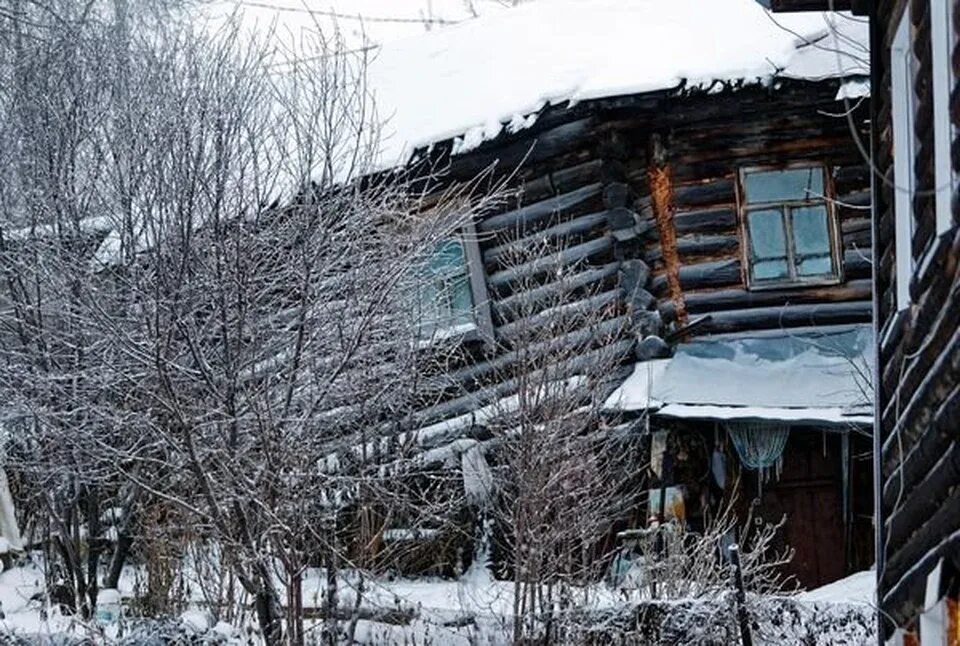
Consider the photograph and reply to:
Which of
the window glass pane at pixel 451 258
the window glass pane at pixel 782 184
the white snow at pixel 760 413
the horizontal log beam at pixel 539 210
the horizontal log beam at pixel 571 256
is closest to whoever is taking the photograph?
the white snow at pixel 760 413

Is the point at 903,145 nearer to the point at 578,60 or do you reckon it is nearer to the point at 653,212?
the point at 653,212

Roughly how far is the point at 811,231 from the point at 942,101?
9.84m

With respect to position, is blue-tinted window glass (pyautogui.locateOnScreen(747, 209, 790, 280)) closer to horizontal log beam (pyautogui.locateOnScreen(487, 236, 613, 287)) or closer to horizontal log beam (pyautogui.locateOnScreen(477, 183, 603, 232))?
horizontal log beam (pyautogui.locateOnScreen(487, 236, 613, 287))

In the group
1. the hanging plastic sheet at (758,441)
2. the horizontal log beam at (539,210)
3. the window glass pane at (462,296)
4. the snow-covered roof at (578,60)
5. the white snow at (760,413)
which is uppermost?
the snow-covered roof at (578,60)

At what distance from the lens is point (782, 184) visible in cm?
1468

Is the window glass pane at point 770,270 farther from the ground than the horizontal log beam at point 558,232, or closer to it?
closer to it

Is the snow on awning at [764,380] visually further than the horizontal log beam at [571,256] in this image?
No

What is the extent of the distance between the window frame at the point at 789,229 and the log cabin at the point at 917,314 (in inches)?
299

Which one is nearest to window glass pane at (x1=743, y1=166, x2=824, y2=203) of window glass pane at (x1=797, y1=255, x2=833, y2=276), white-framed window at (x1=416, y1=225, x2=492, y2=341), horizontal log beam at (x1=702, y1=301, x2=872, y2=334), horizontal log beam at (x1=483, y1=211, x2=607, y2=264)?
window glass pane at (x1=797, y1=255, x2=833, y2=276)

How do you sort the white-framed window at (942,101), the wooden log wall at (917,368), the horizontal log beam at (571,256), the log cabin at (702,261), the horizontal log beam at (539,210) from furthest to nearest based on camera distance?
the horizontal log beam at (539,210) < the horizontal log beam at (571,256) < the log cabin at (702,261) < the white-framed window at (942,101) < the wooden log wall at (917,368)

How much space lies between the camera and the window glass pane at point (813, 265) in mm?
14609

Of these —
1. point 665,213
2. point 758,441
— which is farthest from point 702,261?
point 758,441

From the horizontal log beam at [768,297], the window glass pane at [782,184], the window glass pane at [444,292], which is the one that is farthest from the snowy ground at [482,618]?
the window glass pane at [782,184]

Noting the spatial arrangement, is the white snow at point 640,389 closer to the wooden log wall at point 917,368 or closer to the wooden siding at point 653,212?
the wooden siding at point 653,212
